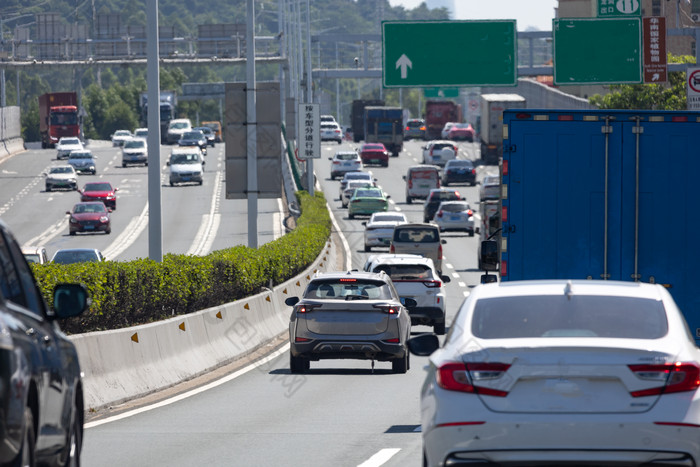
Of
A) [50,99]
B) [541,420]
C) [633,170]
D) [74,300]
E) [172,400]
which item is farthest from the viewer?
[50,99]

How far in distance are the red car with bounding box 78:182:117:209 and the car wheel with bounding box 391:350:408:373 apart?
53.7 meters

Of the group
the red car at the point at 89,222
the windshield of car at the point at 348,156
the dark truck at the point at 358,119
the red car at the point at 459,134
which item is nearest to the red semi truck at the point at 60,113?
the dark truck at the point at 358,119

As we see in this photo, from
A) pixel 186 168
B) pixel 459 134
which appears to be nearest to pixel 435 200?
pixel 186 168

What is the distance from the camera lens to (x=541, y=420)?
8.22 metres

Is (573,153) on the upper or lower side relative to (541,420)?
upper

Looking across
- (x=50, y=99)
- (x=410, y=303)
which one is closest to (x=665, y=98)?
(x=410, y=303)

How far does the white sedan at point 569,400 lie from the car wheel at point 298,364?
37.3ft

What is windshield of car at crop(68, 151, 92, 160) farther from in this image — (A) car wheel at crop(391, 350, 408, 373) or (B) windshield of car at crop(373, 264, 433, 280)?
(A) car wheel at crop(391, 350, 408, 373)

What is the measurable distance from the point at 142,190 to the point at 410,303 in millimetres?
65827

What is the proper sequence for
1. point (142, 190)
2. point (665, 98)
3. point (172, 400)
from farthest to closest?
point (142, 190) < point (665, 98) < point (172, 400)

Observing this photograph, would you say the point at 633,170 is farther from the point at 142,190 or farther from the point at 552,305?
the point at 142,190

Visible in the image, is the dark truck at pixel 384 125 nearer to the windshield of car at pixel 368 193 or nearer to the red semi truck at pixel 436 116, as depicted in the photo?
the red semi truck at pixel 436 116

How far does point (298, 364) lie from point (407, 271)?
348 inches

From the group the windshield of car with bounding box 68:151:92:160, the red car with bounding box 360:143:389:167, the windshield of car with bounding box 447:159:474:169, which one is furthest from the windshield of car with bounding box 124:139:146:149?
the windshield of car with bounding box 447:159:474:169
